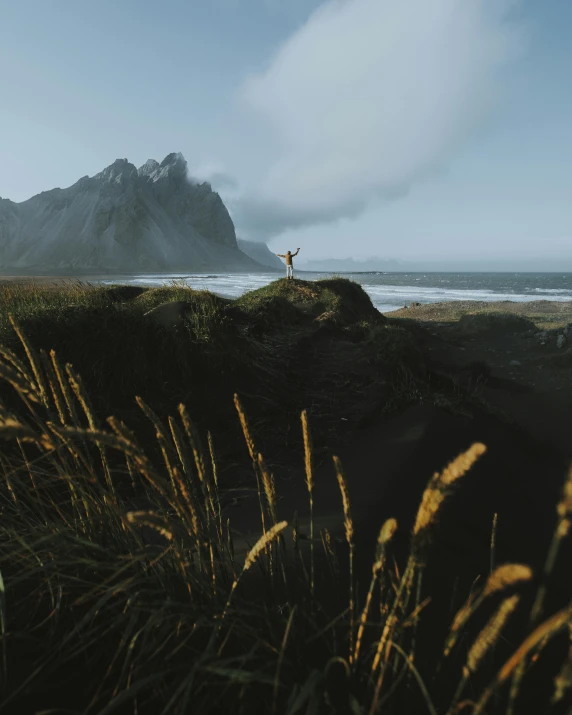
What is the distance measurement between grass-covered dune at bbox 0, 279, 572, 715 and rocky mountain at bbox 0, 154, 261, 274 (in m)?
103

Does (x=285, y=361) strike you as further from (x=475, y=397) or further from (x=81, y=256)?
(x=81, y=256)

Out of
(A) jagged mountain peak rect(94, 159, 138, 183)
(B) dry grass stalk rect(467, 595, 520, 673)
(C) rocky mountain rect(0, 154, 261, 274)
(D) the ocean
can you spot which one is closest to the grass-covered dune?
(B) dry grass stalk rect(467, 595, 520, 673)

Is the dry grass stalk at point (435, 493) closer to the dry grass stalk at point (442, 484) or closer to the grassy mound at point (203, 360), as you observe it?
the dry grass stalk at point (442, 484)

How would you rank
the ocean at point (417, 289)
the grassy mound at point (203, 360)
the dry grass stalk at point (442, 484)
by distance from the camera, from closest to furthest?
the dry grass stalk at point (442, 484) → the grassy mound at point (203, 360) → the ocean at point (417, 289)

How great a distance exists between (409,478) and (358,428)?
1592 millimetres

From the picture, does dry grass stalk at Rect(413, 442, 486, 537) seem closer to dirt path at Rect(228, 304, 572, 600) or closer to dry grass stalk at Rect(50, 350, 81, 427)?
dry grass stalk at Rect(50, 350, 81, 427)

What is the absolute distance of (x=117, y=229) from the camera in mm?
127625

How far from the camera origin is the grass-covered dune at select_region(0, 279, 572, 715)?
122 cm

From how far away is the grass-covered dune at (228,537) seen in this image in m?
1.22

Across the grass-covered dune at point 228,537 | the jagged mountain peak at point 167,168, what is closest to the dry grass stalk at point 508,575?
the grass-covered dune at point 228,537

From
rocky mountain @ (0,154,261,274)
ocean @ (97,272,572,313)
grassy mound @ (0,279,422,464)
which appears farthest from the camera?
rocky mountain @ (0,154,261,274)

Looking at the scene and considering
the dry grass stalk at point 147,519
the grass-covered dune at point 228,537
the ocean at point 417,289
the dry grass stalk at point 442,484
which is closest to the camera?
the dry grass stalk at point 442,484

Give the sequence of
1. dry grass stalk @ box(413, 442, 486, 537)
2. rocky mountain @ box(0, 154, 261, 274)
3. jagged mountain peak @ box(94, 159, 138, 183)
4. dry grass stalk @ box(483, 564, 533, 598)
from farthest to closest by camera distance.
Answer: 1. jagged mountain peak @ box(94, 159, 138, 183)
2. rocky mountain @ box(0, 154, 261, 274)
3. dry grass stalk @ box(413, 442, 486, 537)
4. dry grass stalk @ box(483, 564, 533, 598)

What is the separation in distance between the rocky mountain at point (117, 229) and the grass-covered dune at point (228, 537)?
338 ft
